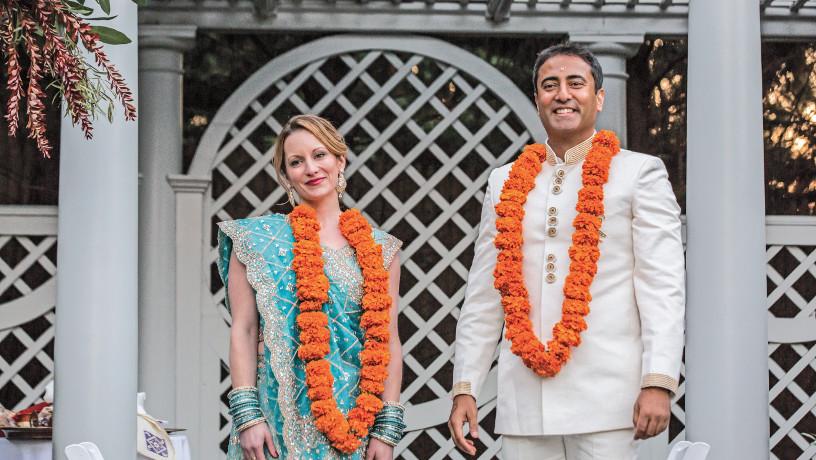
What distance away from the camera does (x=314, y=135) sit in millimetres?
3062

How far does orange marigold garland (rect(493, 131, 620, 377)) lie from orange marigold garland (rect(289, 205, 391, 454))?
1.03ft

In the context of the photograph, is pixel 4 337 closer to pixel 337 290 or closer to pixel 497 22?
pixel 497 22

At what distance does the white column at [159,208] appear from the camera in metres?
5.67

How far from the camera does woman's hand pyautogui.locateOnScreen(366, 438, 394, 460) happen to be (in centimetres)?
296

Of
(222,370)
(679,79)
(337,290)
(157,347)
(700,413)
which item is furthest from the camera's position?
(679,79)

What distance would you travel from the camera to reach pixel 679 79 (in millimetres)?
7066

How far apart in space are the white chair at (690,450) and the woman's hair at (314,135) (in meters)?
1.24

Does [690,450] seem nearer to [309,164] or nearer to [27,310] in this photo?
[309,164]

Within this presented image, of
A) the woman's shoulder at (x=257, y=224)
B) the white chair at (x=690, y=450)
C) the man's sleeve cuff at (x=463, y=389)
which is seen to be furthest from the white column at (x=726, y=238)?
the woman's shoulder at (x=257, y=224)

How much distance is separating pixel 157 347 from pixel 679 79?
3435 mm

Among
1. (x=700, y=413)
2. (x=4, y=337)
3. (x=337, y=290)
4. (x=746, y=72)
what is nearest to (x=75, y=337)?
(x=337, y=290)

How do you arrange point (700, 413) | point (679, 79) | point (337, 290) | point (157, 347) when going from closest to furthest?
point (337, 290)
point (700, 413)
point (157, 347)
point (679, 79)

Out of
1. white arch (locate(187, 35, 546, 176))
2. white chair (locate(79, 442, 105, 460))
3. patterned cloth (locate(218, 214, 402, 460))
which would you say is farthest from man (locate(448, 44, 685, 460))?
white arch (locate(187, 35, 546, 176))

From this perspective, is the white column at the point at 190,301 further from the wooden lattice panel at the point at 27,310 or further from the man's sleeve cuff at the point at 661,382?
the man's sleeve cuff at the point at 661,382
